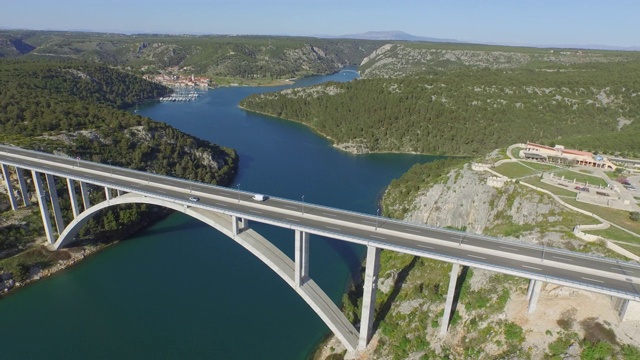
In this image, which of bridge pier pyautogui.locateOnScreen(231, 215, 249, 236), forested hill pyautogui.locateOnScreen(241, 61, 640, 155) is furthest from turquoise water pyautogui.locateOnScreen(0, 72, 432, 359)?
forested hill pyautogui.locateOnScreen(241, 61, 640, 155)

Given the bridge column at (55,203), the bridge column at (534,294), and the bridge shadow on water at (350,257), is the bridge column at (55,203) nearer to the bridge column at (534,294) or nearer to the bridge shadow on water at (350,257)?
the bridge shadow on water at (350,257)

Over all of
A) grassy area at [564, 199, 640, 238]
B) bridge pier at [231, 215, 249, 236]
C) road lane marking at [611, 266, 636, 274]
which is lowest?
bridge pier at [231, 215, 249, 236]

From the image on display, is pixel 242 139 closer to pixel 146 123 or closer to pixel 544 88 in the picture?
pixel 146 123

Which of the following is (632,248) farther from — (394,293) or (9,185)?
(9,185)

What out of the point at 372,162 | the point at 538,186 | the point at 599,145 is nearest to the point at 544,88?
the point at 599,145

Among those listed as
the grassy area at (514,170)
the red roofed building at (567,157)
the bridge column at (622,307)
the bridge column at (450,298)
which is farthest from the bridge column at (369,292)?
the red roofed building at (567,157)

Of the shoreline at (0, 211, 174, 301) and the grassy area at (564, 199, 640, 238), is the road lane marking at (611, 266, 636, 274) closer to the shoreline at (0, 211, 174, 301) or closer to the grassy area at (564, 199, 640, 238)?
the grassy area at (564, 199, 640, 238)
